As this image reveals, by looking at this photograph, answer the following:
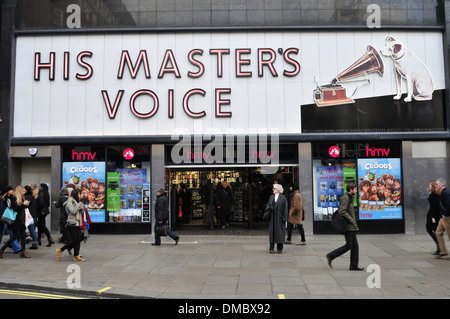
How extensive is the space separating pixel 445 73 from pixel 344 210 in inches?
348

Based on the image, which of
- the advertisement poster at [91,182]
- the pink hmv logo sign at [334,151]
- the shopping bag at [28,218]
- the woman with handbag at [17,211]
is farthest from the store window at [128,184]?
the pink hmv logo sign at [334,151]

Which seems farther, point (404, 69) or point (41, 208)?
point (404, 69)

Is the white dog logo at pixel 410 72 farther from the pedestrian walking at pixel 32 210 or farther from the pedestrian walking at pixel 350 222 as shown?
the pedestrian walking at pixel 32 210

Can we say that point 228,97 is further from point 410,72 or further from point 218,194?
point 410,72

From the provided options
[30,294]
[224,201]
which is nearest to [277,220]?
[224,201]

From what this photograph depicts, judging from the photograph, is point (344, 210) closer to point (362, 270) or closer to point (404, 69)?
point (362, 270)

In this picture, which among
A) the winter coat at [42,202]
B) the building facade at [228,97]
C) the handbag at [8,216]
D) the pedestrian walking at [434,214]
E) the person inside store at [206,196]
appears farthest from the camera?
the person inside store at [206,196]

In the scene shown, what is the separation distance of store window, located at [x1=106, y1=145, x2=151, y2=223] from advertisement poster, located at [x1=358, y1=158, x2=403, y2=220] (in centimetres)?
761

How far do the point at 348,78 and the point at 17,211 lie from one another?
1127 cm

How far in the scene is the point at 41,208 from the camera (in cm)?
1126

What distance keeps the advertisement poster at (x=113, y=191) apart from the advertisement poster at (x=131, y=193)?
0.45ft

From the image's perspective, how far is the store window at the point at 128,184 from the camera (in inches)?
541

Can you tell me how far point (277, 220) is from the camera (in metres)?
10.1
